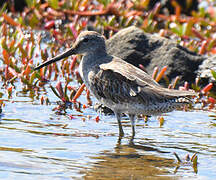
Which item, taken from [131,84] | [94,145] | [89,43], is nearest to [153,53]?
[89,43]

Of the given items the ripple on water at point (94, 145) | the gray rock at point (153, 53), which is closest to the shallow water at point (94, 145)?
the ripple on water at point (94, 145)

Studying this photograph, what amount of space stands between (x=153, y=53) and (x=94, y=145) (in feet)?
12.5

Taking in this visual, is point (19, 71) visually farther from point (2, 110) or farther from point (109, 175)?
point (109, 175)

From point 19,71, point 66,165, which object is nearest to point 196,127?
point 66,165

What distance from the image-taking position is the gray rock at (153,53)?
8.95 metres

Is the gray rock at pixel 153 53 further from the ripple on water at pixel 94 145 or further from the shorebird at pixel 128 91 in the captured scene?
the shorebird at pixel 128 91

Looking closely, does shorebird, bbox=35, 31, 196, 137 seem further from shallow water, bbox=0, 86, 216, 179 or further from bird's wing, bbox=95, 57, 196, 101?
shallow water, bbox=0, 86, 216, 179

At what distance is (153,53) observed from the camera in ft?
29.8

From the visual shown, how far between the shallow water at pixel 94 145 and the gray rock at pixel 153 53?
1.63 metres

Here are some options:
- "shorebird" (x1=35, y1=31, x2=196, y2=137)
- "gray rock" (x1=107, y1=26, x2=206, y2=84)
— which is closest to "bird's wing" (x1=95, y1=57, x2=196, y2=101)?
"shorebird" (x1=35, y1=31, x2=196, y2=137)

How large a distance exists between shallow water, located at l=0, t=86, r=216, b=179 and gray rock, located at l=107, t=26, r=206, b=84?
1626mm

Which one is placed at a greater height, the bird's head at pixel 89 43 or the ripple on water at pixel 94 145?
the bird's head at pixel 89 43

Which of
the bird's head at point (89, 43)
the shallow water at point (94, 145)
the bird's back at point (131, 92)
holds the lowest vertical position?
the shallow water at point (94, 145)

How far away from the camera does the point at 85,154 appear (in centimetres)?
524
